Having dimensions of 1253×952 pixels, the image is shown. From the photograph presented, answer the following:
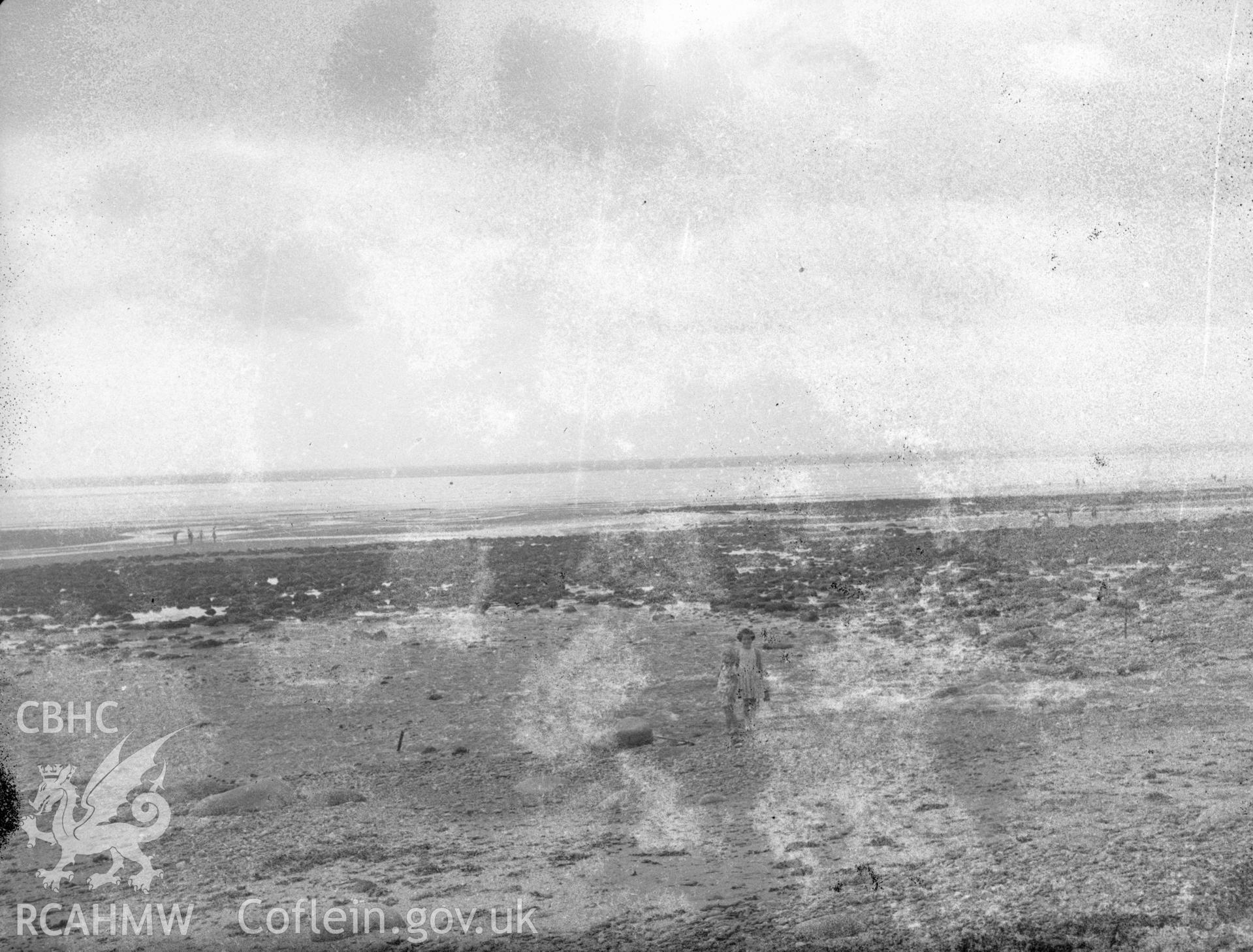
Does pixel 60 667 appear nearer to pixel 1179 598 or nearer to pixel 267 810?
pixel 267 810

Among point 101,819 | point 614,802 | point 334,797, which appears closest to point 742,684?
point 614,802

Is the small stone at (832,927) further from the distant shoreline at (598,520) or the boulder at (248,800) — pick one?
the distant shoreline at (598,520)

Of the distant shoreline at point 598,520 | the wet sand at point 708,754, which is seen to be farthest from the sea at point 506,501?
the wet sand at point 708,754

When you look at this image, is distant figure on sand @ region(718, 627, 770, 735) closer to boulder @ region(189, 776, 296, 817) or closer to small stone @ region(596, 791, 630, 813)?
small stone @ region(596, 791, 630, 813)

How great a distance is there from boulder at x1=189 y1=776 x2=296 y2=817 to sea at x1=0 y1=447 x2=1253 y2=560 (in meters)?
39.4

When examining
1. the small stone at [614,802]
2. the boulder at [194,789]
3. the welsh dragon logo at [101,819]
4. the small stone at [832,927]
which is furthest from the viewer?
the boulder at [194,789]

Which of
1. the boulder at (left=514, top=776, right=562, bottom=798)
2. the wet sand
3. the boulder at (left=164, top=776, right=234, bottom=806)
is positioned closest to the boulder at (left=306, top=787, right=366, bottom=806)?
the wet sand

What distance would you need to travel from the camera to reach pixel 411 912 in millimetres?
9383

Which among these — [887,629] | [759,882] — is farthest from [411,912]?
[887,629]

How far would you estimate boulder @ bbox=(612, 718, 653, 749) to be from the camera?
15.0m

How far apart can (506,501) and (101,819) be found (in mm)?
80162

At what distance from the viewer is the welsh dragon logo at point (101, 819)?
10.6 metres

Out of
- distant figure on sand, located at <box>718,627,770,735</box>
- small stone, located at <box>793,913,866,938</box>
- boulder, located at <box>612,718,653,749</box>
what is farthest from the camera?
distant figure on sand, located at <box>718,627,770,735</box>

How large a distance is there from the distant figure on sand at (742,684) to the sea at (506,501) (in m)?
38.3
